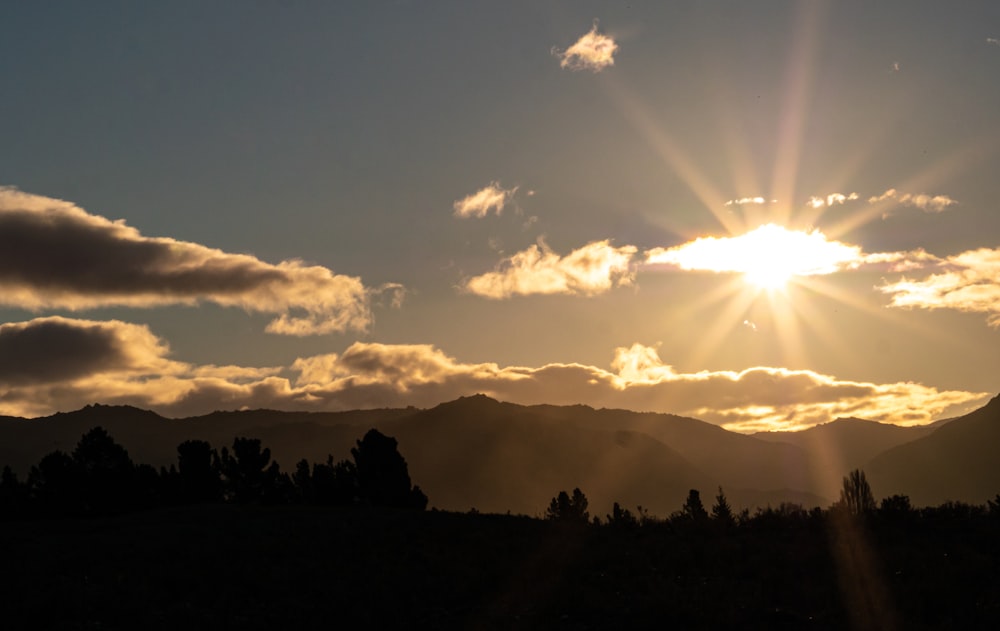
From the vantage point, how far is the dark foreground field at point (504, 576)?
23109 mm

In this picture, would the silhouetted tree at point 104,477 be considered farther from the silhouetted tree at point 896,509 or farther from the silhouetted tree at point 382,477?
the silhouetted tree at point 896,509

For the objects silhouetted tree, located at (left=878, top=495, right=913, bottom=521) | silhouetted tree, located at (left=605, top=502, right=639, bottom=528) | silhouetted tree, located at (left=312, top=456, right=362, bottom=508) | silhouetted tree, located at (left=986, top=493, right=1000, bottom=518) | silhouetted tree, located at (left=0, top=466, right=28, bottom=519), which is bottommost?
silhouetted tree, located at (left=986, top=493, right=1000, bottom=518)

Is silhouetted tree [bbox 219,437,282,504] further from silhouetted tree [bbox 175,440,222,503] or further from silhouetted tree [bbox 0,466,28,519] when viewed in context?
silhouetted tree [bbox 0,466,28,519]

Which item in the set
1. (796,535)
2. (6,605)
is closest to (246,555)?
(6,605)

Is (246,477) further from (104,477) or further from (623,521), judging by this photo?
(623,521)

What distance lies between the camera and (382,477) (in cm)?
7375

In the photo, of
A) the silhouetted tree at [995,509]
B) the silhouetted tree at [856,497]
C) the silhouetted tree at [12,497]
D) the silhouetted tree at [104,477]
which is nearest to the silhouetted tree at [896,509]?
the silhouetted tree at [856,497]

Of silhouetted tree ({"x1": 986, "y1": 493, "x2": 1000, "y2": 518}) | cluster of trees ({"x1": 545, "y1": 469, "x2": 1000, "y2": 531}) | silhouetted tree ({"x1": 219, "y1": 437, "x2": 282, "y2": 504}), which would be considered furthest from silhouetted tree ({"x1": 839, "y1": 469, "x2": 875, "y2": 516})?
silhouetted tree ({"x1": 219, "y1": 437, "x2": 282, "y2": 504})

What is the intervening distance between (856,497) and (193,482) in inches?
2006

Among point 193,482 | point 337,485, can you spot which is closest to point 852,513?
point 337,485

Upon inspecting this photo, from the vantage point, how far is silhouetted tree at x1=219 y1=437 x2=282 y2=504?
240 feet

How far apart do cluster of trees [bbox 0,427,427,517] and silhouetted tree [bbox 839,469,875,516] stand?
39042mm

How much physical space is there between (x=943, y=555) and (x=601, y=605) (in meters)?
11.5

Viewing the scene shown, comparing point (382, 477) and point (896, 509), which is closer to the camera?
point (896, 509)
